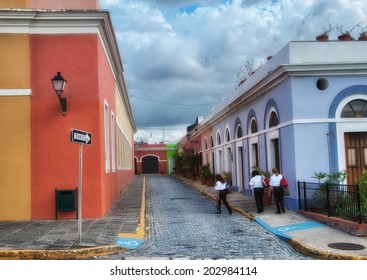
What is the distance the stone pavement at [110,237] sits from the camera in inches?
320

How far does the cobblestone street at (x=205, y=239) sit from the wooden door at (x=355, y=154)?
3332mm

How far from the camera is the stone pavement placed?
8.14m

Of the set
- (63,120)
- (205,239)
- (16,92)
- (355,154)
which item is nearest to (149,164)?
(355,154)

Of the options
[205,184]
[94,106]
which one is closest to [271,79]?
[94,106]

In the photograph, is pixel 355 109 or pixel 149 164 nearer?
pixel 355 109

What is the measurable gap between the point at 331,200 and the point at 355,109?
3.07 m

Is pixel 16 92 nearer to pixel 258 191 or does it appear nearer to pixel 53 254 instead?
pixel 53 254

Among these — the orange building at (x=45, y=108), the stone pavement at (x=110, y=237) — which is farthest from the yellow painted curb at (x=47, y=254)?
the orange building at (x=45, y=108)

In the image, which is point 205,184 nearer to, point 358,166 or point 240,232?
point 358,166

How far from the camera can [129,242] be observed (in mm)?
9250

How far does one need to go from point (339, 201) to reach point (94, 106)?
6.55 meters

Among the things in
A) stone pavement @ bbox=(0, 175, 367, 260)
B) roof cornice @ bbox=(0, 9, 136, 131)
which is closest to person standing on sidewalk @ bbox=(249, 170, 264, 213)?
stone pavement @ bbox=(0, 175, 367, 260)

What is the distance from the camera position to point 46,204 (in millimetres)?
12000
